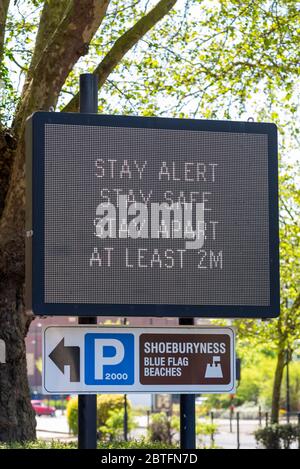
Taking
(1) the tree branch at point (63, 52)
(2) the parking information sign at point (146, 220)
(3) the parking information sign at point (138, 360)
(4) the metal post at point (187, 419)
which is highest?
(1) the tree branch at point (63, 52)

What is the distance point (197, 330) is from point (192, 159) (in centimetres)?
124

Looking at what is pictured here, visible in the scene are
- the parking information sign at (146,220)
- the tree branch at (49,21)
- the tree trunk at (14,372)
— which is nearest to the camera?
the parking information sign at (146,220)

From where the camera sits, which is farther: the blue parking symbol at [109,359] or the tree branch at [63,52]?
the tree branch at [63,52]

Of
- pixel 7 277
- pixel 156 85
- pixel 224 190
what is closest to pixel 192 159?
pixel 224 190

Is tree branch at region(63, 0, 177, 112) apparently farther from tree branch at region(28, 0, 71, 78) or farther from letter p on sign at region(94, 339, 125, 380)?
letter p on sign at region(94, 339, 125, 380)

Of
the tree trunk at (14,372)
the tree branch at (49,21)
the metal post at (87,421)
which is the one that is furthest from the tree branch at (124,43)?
the metal post at (87,421)

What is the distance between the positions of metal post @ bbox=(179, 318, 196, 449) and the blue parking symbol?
54cm

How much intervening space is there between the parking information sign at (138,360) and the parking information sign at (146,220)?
23 cm

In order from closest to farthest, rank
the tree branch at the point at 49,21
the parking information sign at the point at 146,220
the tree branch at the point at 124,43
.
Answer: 1. the parking information sign at the point at 146,220
2. the tree branch at the point at 49,21
3. the tree branch at the point at 124,43

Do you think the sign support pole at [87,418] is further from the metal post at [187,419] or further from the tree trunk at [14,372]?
the tree trunk at [14,372]

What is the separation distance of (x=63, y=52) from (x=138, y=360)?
5140mm

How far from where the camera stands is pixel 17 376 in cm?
1214

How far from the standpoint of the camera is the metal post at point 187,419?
26.0 feet

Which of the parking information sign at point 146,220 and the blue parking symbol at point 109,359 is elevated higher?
the parking information sign at point 146,220
